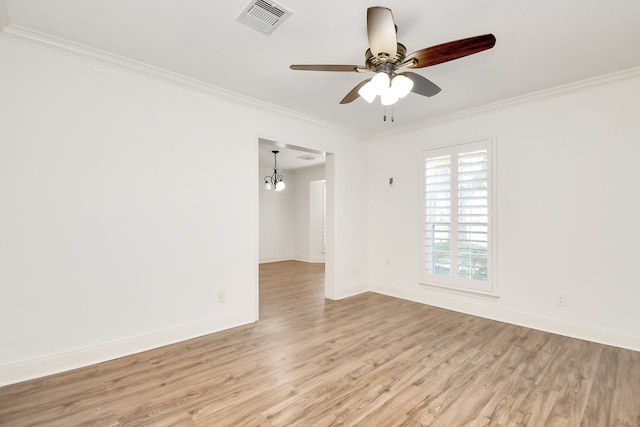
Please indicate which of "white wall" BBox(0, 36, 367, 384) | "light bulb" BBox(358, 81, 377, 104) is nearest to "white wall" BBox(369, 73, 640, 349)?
A: "light bulb" BBox(358, 81, 377, 104)

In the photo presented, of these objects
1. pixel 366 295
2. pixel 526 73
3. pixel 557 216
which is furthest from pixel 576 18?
pixel 366 295

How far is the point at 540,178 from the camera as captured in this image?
335cm

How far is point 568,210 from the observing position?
3.17m

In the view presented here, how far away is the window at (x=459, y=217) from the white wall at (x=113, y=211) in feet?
7.95

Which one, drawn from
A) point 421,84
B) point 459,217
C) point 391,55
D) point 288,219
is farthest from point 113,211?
point 288,219

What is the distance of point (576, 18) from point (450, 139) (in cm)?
203

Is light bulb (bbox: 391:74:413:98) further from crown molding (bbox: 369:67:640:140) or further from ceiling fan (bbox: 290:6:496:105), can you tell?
crown molding (bbox: 369:67:640:140)

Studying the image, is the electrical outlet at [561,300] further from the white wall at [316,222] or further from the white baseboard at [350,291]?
the white wall at [316,222]

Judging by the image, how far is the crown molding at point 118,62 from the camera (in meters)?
2.22

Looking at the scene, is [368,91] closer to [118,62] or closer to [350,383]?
[350,383]

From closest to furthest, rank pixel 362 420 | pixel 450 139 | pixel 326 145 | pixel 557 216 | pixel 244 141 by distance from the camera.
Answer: pixel 362 420 → pixel 557 216 → pixel 244 141 → pixel 450 139 → pixel 326 145

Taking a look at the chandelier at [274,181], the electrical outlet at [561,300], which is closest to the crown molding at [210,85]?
the electrical outlet at [561,300]

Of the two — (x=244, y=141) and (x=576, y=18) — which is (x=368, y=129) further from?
(x=576, y=18)

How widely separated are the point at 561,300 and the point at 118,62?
4908 millimetres
